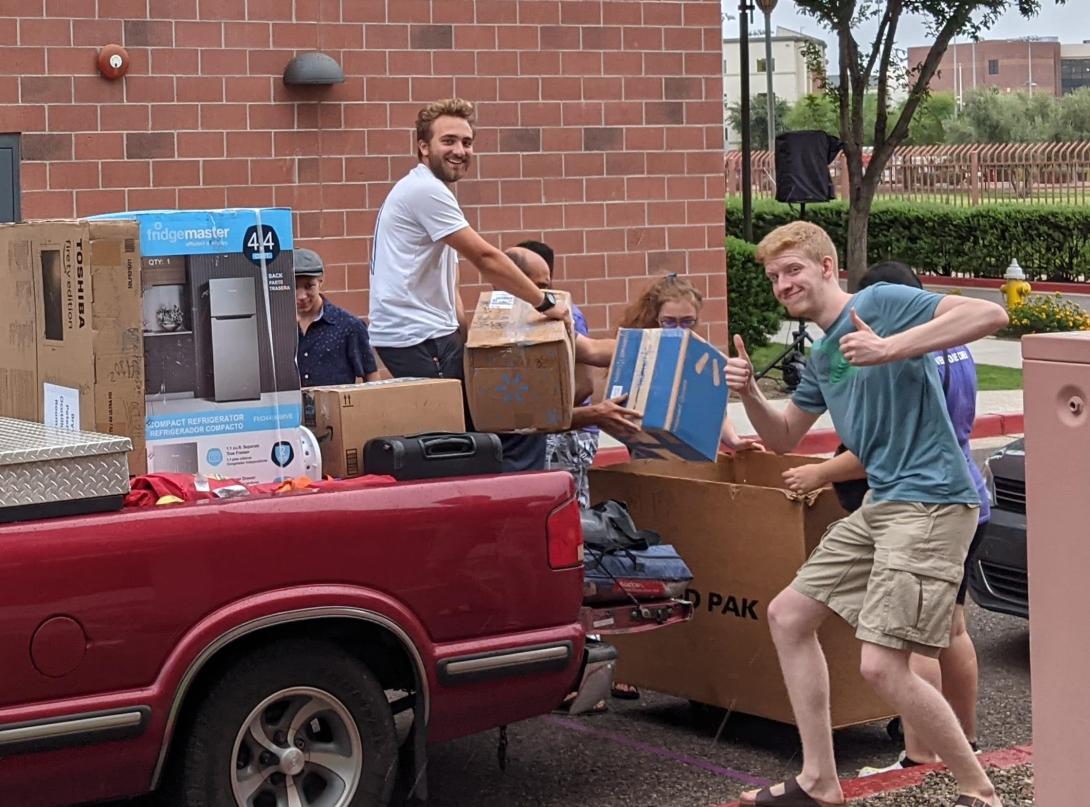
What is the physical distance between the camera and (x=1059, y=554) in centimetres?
351

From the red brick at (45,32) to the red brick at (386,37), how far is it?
6.98 feet

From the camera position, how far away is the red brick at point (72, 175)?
1157 centimetres

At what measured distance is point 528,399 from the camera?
19.0ft

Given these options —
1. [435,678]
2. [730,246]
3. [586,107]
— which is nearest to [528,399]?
[435,678]

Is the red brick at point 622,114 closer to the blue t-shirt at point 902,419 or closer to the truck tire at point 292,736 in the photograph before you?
the blue t-shirt at point 902,419

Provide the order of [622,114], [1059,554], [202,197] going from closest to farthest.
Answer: [1059,554] → [202,197] → [622,114]

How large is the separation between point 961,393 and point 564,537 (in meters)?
1.36

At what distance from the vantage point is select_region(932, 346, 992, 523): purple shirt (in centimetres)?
532

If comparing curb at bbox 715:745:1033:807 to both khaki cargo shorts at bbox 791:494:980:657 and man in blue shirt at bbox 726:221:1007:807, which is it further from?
khaki cargo shorts at bbox 791:494:980:657

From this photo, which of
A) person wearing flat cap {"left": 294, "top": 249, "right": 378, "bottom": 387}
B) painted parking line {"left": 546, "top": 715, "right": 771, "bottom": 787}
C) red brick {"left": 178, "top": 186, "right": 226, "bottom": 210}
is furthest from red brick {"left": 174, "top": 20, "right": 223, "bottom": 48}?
painted parking line {"left": 546, "top": 715, "right": 771, "bottom": 787}

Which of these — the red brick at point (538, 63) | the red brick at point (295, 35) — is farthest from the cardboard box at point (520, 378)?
the red brick at point (538, 63)

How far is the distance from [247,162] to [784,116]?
9487 cm

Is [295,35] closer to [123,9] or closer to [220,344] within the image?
[123,9]

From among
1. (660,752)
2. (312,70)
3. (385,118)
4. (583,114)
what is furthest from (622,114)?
(660,752)
